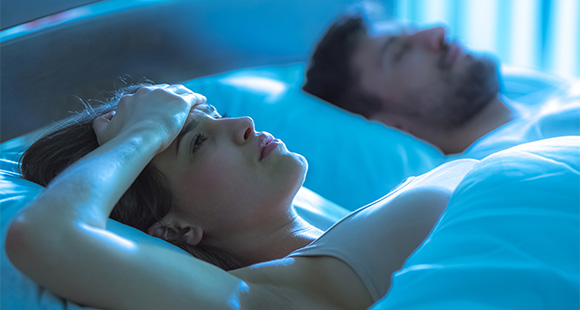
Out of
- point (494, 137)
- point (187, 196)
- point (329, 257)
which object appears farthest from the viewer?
point (494, 137)

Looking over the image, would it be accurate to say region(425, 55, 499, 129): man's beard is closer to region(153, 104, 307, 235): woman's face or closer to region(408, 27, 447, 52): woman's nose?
region(408, 27, 447, 52): woman's nose

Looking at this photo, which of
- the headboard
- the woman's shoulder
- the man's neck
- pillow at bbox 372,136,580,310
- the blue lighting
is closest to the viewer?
pillow at bbox 372,136,580,310

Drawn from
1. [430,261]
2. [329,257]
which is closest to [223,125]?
[329,257]

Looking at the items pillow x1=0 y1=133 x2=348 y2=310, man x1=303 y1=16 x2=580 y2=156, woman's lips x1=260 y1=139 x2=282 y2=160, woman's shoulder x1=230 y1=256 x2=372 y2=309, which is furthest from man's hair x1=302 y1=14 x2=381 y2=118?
woman's shoulder x1=230 y1=256 x2=372 y2=309

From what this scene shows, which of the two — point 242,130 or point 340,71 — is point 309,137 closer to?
point 340,71

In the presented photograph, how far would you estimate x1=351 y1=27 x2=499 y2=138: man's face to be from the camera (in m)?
1.94

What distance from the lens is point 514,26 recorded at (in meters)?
2.64

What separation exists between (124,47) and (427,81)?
3.07 feet

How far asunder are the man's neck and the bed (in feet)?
0.48

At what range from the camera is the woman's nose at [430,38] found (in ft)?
6.34

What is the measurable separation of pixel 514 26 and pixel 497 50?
5.0 inches

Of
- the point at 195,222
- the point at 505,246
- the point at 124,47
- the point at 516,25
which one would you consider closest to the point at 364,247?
the point at 505,246

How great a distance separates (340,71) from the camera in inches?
79.4

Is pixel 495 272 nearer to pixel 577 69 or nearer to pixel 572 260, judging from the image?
pixel 572 260
